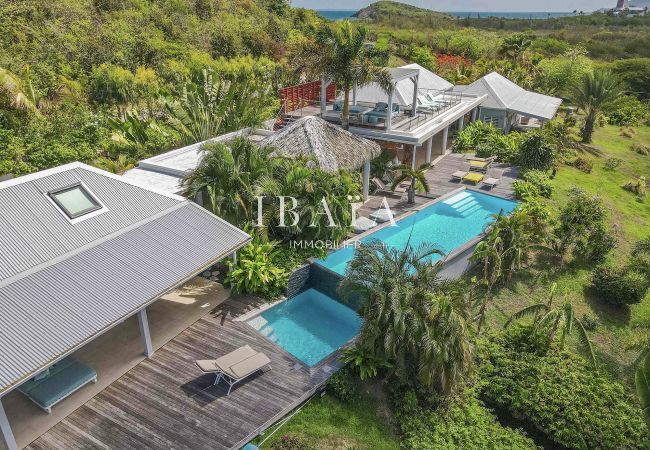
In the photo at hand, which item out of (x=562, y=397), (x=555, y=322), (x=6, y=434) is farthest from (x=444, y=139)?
(x=6, y=434)

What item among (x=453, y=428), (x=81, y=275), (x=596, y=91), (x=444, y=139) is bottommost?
(x=453, y=428)

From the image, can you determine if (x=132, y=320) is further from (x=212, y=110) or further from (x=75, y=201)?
(x=212, y=110)

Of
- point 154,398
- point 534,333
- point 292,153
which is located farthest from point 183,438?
point 292,153

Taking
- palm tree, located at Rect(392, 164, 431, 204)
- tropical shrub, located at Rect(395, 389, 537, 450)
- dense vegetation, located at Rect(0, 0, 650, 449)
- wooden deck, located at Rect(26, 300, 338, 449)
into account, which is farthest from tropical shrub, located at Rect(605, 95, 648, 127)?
wooden deck, located at Rect(26, 300, 338, 449)

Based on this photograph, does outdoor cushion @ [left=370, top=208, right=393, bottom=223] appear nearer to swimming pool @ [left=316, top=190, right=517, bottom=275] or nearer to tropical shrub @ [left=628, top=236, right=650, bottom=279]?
swimming pool @ [left=316, top=190, right=517, bottom=275]

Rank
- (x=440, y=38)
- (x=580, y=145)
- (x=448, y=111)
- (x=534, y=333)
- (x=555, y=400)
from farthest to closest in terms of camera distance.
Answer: (x=440, y=38), (x=580, y=145), (x=448, y=111), (x=534, y=333), (x=555, y=400)

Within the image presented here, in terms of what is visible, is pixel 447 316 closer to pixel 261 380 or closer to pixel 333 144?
pixel 261 380

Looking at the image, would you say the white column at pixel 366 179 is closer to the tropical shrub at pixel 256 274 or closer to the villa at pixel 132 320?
the villa at pixel 132 320
